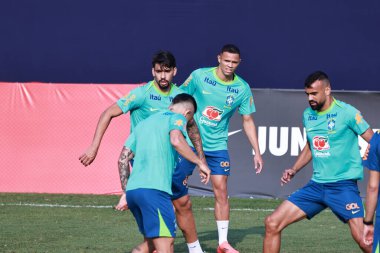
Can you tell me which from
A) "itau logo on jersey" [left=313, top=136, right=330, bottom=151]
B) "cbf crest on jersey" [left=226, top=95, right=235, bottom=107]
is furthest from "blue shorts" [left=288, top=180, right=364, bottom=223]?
"cbf crest on jersey" [left=226, top=95, right=235, bottom=107]

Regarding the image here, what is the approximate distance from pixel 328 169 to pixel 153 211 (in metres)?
2.49

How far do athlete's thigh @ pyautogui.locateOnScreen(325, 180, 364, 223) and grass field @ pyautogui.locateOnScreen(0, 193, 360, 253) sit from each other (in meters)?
1.89

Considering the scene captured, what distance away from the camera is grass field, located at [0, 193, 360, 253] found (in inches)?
477

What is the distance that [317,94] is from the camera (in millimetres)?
10242

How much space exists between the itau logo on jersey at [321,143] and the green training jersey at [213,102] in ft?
7.07

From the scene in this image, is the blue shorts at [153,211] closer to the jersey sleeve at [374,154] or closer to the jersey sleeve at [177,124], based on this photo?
the jersey sleeve at [177,124]

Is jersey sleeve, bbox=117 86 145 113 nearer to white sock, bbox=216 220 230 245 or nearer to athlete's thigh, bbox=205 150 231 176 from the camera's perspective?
athlete's thigh, bbox=205 150 231 176

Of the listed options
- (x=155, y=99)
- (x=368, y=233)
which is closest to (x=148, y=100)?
(x=155, y=99)

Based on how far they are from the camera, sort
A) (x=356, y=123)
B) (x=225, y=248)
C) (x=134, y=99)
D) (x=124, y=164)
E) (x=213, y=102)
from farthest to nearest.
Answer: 1. (x=213, y=102)
2. (x=225, y=248)
3. (x=134, y=99)
4. (x=356, y=123)
5. (x=124, y=164)

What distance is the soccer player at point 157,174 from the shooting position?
8.55 meters

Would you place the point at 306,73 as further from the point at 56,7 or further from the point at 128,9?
the point at 56,7

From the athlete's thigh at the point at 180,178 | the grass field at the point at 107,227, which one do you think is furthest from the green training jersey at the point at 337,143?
the grass field at the point at 107,227

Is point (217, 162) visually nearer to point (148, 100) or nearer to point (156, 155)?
point (148, 100)

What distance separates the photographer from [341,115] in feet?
33.6
